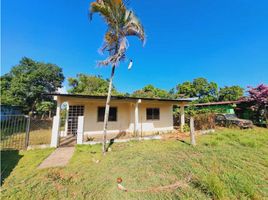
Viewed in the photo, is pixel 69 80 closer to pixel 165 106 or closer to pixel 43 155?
pixel 165 106

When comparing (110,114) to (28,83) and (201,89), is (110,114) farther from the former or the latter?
(201,89)

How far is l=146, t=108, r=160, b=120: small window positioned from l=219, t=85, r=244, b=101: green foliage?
26.5m

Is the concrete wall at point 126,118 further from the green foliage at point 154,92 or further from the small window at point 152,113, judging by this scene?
the green foliage at point 154,92

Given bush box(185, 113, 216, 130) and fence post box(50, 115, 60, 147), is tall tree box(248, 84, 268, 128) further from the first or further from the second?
fence post box(50, 115, 60, 147)

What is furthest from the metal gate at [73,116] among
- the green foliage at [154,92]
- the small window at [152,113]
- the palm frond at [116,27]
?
the green foliage at [154,92]

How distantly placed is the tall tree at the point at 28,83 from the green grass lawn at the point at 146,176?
1405 cm

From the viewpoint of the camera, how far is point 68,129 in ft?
34.0

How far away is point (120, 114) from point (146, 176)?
319 inches

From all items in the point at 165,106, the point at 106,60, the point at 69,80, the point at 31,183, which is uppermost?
the point at 69,80

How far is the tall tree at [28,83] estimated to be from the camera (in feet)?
54.3

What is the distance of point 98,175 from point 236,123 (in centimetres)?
1387

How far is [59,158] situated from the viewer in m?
5.81

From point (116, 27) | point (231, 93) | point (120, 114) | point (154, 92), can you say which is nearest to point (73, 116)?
point (120, 114)

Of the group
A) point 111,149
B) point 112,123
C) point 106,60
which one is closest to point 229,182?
point 111,149
